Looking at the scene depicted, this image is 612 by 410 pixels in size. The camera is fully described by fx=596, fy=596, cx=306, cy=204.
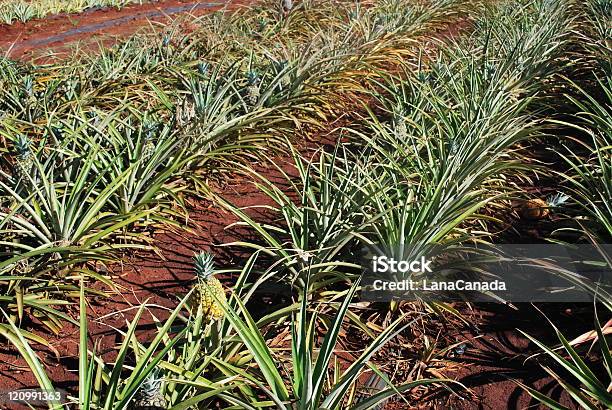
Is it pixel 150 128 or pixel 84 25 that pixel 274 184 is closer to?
pixel 150 128

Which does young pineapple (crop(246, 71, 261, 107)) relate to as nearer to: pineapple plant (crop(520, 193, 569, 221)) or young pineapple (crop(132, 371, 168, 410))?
pineapple plant (crop(520, 193, 569, 221))

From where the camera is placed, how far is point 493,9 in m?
6.60

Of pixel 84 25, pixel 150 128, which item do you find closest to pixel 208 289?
pixel 150 128

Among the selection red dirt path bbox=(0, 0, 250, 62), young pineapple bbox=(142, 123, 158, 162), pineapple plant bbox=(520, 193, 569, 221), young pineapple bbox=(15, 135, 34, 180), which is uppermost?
red dirt path bbox=(0, 0, 250, 62)

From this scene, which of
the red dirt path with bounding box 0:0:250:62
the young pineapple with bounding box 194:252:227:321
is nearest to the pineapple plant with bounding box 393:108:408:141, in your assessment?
the young pineapple with bounding box 194:252:227:321

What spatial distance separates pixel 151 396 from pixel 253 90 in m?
2.69

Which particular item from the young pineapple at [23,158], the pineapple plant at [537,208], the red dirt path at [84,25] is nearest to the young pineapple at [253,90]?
the young pineapple at [23,158]

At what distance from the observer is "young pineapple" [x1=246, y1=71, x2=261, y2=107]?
13.0ft

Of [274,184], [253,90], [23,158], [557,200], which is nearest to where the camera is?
[23,158]

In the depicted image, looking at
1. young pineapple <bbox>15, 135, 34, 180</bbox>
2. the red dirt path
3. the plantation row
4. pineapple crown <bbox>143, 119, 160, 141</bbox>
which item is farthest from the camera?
the red dirt path

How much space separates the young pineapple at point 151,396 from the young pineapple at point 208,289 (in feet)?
1.21

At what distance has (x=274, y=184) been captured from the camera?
11.8 ft

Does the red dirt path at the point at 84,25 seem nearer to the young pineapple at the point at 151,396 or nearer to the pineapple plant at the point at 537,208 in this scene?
the pineapple plant at the point at 537,208

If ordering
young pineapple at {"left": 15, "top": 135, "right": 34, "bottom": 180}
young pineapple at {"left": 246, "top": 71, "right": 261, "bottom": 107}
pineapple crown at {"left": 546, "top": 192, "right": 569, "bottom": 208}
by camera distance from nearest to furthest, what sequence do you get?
young pineapple at {"left": 15, "top": 135, "right": 34, "bottom": 180} < pineapple crown at {"left": 546, "top": 192, "right": 569, "bottom": 208} < young pineapple at {"left": 246, "top": 71, "right": 261, "bottom": 107}
